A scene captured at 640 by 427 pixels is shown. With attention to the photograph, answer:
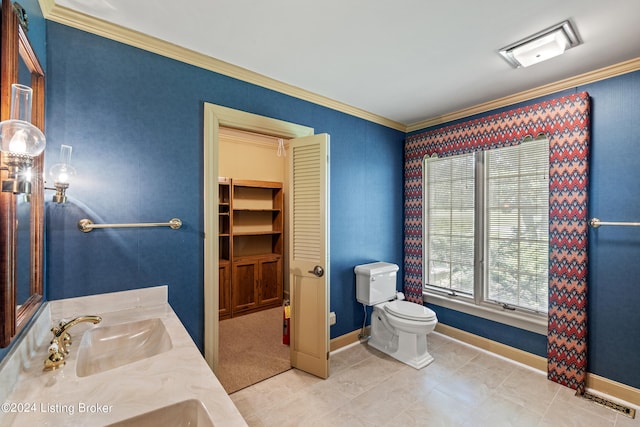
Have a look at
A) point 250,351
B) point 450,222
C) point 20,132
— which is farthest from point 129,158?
point 450,222

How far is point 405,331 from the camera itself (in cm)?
255

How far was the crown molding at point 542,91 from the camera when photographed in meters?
2.05

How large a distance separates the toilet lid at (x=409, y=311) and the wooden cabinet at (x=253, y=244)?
1932 millimetres

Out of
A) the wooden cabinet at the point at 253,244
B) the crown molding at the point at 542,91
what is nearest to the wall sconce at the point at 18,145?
the wooden cabinet at the point at 253,244

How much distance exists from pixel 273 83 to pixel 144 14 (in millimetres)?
977

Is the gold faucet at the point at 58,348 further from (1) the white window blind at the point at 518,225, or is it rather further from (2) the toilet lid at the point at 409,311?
(1) the white window blind at the point at 518,225

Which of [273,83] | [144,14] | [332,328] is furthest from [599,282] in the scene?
[144,14]

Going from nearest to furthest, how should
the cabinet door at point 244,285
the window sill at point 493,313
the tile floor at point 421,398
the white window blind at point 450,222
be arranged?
1. the tile floor at point 421,398
2. the window sill at point 493,313
3. the white window blind at point 450,222
4. the cabinet door at point 244,285

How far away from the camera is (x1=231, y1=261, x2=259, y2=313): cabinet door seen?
3.74 metres

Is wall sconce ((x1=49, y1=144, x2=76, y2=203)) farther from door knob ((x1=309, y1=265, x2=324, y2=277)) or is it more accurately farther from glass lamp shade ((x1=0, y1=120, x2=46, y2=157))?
door knob ((x1=309, y1=265, x2=324, y2=277))

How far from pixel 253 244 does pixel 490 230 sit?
3178 millimetres

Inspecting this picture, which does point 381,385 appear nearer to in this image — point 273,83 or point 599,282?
point 599,282

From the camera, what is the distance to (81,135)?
5.22 ft

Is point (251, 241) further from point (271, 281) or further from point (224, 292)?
point (224, 292)
